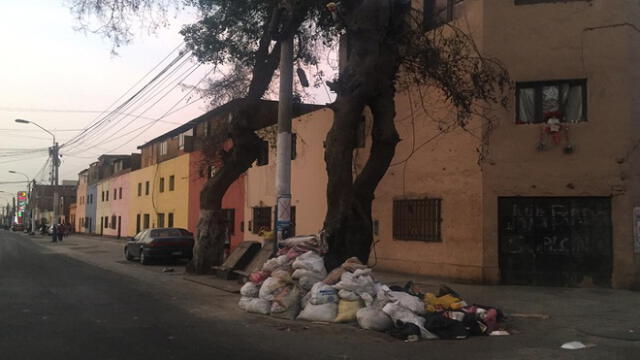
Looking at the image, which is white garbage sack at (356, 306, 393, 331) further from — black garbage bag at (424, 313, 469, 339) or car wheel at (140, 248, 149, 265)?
car wheel at (140, 248, 149, 265)

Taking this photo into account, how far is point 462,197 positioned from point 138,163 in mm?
39115

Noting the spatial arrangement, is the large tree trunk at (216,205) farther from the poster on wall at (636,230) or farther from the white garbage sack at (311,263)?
the poster on wall at (636,230)

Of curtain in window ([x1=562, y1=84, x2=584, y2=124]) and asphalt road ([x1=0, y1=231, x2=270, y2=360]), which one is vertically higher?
curtain in window ([x1=562, y1=84, x2=584, y2=124])

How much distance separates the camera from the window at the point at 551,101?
1334 cm

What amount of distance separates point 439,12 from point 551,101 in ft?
13.1

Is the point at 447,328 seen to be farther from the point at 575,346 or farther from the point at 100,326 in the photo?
the point at 100,326

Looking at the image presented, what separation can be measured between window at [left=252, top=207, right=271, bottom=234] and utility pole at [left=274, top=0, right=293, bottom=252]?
9.36 m

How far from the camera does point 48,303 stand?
10555 mm

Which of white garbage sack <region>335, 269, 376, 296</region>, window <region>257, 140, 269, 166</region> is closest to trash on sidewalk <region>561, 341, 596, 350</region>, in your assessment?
white garbage sack <region>335, 269, 376, 296</region>

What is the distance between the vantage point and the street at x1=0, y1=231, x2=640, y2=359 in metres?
6.95

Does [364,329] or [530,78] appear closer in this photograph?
[364,329]

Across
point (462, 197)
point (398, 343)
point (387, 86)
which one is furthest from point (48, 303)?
point (462, 197)

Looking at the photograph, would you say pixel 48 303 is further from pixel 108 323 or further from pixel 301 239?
pixel 301 239

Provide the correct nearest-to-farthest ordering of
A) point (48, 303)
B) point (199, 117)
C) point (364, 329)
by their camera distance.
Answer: point (364, 329) → point (48, 303) → point (199, 117)
